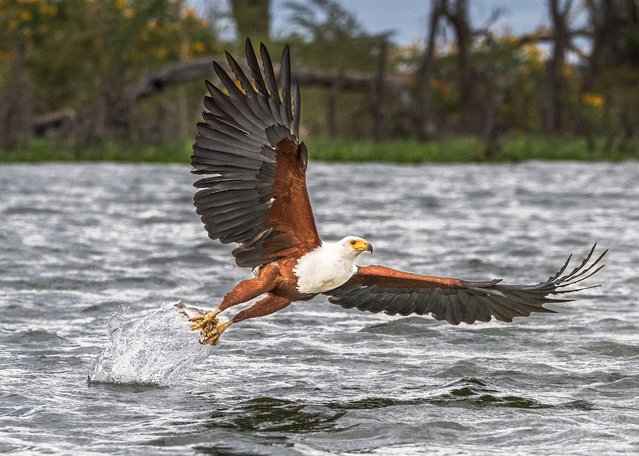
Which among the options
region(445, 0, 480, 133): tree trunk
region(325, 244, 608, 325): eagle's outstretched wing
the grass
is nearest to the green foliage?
the grass

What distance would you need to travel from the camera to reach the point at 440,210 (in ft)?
53.6

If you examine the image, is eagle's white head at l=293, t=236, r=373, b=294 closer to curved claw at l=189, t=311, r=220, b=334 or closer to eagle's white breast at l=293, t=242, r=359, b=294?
eagle's white breast at l=293, t=242, r=359, b=294

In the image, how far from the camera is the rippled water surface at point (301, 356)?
6.19 meters

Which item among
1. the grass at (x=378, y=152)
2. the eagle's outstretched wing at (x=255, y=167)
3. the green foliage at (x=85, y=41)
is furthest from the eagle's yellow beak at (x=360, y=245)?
the green foliage at (x=85, y=41)

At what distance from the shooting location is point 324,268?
6836mm

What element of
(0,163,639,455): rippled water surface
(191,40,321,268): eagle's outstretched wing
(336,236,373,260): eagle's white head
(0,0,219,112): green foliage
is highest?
(0,0,219,112): green foliage

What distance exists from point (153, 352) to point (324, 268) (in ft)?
4.32

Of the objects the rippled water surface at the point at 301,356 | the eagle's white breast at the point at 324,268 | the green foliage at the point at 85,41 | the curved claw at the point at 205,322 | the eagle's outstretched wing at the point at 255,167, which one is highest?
the green foliage at the point at 85,41

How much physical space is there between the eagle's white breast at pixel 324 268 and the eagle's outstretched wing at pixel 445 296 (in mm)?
332

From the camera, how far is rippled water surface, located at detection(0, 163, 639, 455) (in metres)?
6.19

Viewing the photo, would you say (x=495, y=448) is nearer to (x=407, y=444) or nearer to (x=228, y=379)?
(x=407, y=444)

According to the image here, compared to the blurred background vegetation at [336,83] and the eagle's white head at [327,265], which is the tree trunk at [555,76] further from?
the eagle's white head at [327,265]

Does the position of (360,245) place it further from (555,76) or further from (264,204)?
(555,76)

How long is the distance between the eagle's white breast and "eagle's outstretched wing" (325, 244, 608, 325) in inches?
13.1
